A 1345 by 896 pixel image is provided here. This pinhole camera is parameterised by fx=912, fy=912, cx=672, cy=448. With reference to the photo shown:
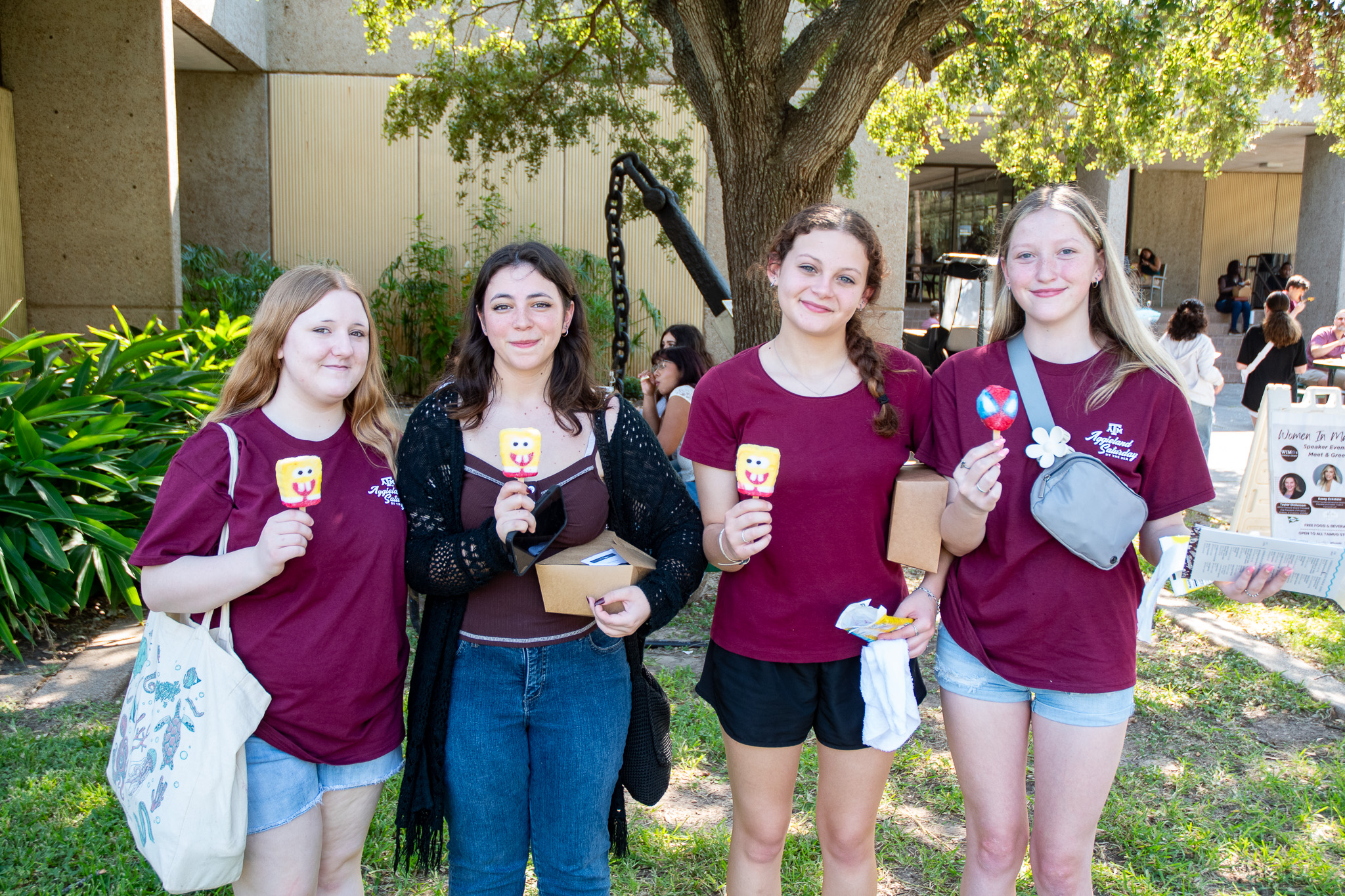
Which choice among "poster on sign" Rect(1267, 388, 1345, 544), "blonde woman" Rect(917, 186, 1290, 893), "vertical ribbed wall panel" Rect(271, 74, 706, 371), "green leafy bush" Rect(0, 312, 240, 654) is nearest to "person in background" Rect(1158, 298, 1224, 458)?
"poster on sign" Rect(1267, 388, 1345, 544)

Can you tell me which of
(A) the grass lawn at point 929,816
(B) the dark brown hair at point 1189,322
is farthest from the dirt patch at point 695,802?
(B) the dark brown hair at point 1189,322

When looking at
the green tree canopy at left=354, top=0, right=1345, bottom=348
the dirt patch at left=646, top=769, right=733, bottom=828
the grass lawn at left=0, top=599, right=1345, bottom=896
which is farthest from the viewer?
the green tree canopy at left=354, top=0, right=1345, bottom=348

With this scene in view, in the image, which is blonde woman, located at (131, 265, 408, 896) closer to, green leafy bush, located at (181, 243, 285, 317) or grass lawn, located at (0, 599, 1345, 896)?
grass lawn, located at (0, 599, 1345, 896)

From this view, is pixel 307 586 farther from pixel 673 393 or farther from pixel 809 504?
pixel 673 393

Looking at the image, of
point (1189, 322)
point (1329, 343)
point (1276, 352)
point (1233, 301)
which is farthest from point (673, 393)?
point (1233, 301)

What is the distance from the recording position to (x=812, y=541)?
229cm

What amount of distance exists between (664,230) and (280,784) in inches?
182

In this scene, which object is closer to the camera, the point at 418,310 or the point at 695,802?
the point at 695,802

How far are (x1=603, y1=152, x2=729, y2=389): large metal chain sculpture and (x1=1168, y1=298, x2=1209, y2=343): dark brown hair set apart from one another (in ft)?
15.4

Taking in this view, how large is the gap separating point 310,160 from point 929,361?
10.5 metres

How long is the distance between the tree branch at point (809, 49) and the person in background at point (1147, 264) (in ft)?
66.5

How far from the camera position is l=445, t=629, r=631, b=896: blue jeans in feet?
7.34

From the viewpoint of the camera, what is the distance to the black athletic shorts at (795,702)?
2.33 m

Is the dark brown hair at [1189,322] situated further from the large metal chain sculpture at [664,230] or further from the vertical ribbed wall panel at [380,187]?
the vertical ribbed wall panel at [380,187]
